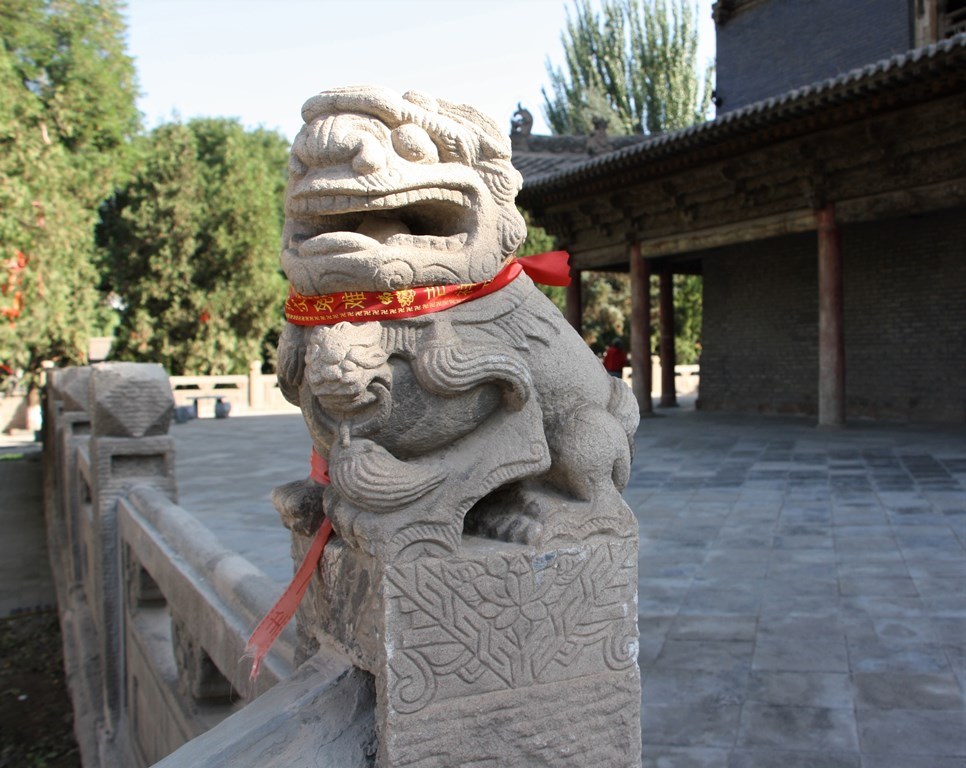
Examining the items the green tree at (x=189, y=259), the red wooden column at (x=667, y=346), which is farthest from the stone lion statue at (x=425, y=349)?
the green tree at (x=189, y=259)

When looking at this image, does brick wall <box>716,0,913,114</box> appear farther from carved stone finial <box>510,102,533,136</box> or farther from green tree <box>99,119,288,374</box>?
green tree <box>99,119,288,374</box>

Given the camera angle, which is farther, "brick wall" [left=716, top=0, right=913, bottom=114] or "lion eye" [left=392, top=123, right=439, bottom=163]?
"brick wall" [left=716, top=0, right=913, bottom=114]

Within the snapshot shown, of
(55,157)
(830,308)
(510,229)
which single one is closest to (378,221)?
(510,229)

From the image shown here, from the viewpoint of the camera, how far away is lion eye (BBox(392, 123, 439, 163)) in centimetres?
154

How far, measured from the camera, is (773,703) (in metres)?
2.92

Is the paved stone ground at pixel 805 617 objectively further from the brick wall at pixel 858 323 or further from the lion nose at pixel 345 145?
the brick wall at pixel 858 323

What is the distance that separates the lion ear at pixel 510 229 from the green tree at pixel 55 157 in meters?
9.26

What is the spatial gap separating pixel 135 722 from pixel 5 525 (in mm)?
7632

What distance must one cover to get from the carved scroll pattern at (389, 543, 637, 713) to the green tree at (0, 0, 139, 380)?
31.2 ft

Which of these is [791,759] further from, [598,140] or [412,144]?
[598,140]

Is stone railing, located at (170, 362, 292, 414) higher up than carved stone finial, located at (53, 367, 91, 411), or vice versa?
carved stone finial, located at (53, 367, 91, 411)

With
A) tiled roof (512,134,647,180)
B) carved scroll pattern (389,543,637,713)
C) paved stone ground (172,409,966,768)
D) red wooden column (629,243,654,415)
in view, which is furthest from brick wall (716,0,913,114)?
carved scroll pattern (389,543,637,713)

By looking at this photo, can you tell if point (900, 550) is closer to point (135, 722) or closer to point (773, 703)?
point (773, 703)

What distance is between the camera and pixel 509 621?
152 cm
